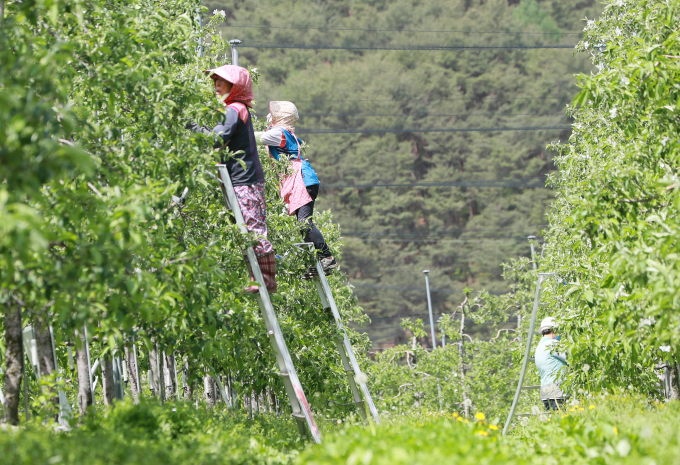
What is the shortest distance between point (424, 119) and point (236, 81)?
56147mm

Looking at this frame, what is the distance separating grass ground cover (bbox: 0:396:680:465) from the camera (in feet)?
10.4

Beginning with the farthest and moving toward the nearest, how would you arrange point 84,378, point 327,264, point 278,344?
point 327,264
point 84,378
point 278,344

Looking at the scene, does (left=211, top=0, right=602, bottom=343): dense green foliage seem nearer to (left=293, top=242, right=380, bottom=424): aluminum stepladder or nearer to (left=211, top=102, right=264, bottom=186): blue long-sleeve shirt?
(left=293, top=242, right=380, bottom=424): aluminum stepladder

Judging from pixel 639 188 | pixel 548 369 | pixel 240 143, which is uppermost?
pixel 240 143

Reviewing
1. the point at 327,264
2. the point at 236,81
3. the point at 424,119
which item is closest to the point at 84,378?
the point at 236,81

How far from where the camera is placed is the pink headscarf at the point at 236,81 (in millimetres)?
5891

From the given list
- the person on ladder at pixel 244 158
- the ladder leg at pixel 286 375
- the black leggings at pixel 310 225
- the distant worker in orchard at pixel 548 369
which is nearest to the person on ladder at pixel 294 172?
the black leggings at pixel 310 225

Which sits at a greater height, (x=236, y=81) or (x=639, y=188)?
(x=236, y=81)

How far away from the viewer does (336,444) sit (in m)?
3.64

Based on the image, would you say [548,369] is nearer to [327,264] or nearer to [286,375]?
[327,264]

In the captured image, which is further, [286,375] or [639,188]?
[286,375]

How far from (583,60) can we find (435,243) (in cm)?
2005

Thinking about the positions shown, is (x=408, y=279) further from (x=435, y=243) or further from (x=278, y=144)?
(x=278, y=144)

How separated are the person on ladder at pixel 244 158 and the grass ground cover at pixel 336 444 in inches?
55.7
